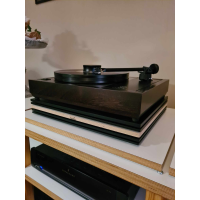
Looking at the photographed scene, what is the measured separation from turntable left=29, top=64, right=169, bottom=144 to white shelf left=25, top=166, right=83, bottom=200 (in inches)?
11.7

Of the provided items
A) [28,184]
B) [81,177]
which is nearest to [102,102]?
[81,177]

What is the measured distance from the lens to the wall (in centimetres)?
91

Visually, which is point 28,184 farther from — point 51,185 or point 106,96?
point 106,96

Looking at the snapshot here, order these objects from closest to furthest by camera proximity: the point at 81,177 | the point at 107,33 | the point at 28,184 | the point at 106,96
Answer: the point at 106,96
the point at 81,177
the point at 28,184
the point at 107,33

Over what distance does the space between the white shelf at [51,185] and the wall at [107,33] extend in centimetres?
73

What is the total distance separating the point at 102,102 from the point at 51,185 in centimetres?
46

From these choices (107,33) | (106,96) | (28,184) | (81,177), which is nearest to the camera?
(106,96)

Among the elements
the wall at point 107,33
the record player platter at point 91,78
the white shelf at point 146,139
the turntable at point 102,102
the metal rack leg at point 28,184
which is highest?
the wall at point 107,33

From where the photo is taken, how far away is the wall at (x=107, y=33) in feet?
2.97

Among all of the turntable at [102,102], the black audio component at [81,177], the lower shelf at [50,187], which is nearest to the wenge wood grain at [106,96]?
the turntable at [102,102]

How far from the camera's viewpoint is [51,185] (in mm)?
693

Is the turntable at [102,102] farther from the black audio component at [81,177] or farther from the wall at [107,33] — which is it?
the wall at [107,33]
